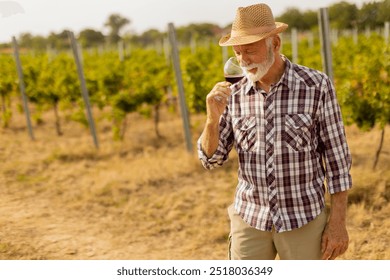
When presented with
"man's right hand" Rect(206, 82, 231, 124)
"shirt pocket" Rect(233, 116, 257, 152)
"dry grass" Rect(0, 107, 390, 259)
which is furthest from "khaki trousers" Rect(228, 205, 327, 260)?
"dry grass" Rect(0, 107, 390, 259)

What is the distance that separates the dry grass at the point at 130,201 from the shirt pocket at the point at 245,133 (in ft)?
7.86

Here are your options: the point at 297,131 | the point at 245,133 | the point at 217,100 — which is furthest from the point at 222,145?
the point at 297,131

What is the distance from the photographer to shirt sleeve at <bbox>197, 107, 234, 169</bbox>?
214cm

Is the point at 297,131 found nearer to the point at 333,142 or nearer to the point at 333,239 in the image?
the point at 333,142

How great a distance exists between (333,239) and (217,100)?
71 cm

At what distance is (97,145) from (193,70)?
6.59 feet

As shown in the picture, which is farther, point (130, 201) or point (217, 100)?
point (130, 201)

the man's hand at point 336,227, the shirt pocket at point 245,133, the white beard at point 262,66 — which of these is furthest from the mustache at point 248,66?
the man's hand at point 336,227

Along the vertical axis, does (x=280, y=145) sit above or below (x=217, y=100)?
below

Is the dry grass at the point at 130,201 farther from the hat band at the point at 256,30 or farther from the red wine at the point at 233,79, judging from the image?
the hat band at the point at 256,30

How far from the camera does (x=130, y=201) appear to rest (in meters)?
5.76

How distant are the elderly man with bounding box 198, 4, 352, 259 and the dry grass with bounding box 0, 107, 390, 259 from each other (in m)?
2.22

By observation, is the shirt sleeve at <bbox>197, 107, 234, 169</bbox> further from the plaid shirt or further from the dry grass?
the dry grass

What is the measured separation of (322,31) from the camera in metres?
5.33
